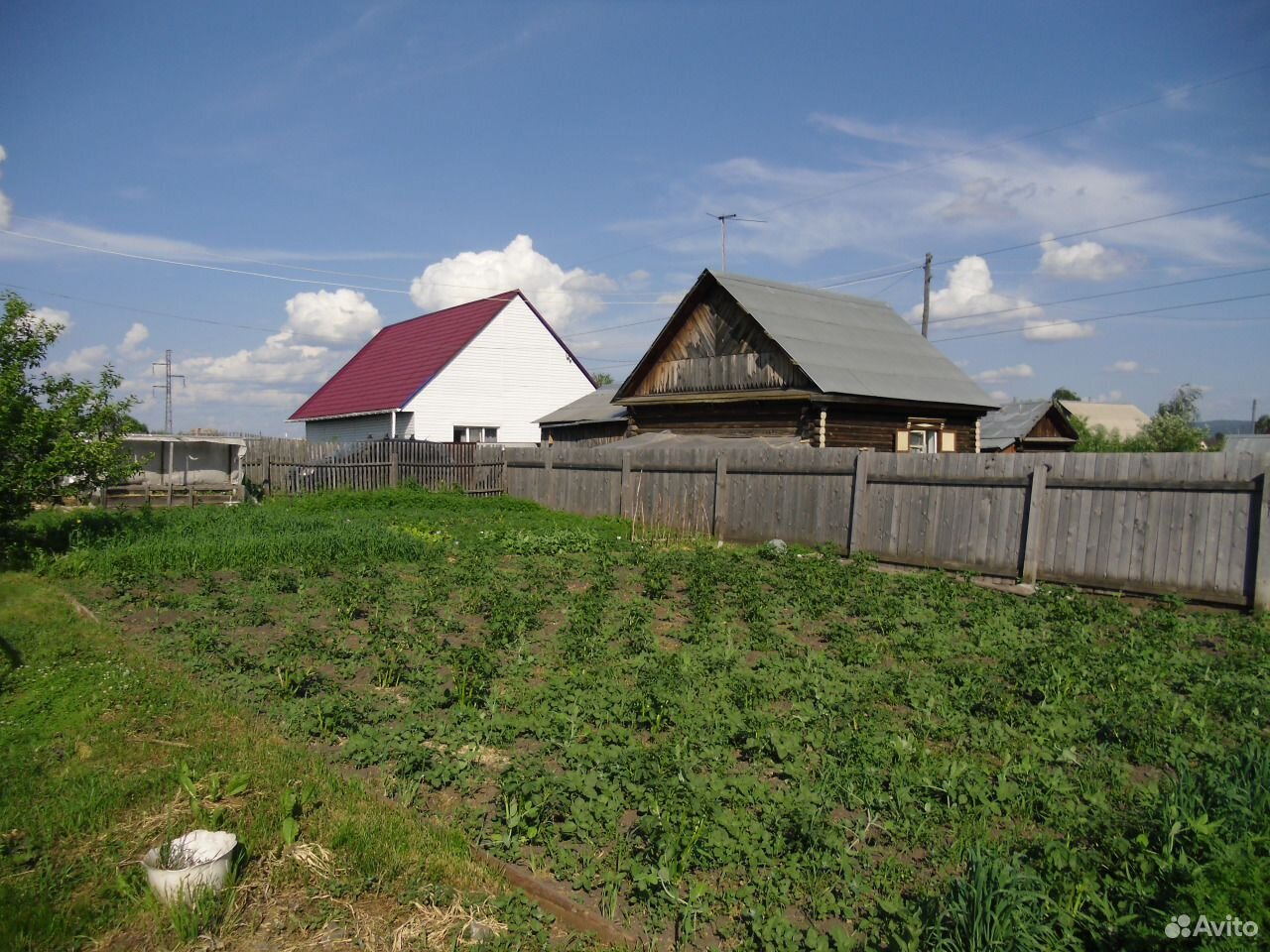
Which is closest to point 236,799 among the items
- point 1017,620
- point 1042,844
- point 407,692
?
point 407,692

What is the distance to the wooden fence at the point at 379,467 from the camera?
70.2ft

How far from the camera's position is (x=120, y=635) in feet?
24.4

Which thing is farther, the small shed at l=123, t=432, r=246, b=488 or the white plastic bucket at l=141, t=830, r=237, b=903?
the small shed at l=123, t=432, r=246, b=488

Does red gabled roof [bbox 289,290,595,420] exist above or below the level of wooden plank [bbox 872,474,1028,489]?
above

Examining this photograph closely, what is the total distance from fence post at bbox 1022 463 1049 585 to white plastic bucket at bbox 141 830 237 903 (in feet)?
31.5

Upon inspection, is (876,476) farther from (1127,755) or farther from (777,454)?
(1127,755)

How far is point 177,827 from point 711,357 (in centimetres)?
1760

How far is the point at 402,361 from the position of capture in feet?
107

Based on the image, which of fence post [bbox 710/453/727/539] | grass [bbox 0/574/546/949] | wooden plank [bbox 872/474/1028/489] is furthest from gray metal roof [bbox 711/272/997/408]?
grass [bbox 0/574/546/949]

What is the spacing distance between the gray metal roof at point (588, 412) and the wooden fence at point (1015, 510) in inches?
406

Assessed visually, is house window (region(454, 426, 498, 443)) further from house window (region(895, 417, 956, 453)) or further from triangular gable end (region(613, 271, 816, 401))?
house window (region(895, 417, 956, 453))

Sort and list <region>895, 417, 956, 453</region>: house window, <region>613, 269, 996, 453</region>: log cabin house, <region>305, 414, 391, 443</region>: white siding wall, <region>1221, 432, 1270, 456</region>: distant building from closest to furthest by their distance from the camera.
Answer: <region>613, 269, 996, 453</region>: log cabin house
<region>895, 417, 956, 453</region>: house window
<region>305, 414, 391, 443</region>: white siding wall
<region>1221, 432, 1270, 456</region>: distant building

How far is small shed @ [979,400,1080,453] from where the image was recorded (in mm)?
32281

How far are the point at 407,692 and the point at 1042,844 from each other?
13.5ft
